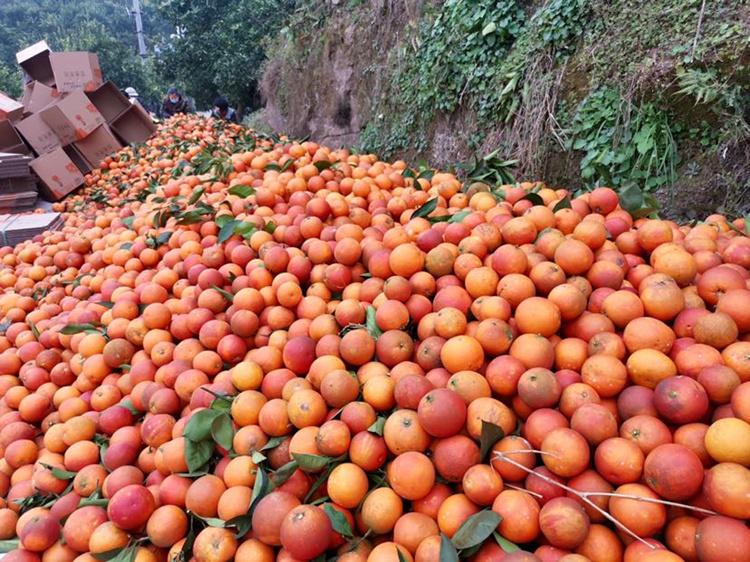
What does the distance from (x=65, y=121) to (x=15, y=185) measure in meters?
1.56

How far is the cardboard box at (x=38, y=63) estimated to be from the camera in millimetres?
8844

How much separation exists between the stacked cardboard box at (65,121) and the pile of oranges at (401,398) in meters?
5.65

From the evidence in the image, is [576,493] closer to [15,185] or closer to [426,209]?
[426,209]

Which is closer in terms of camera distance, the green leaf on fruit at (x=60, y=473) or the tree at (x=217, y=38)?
the green leaf on fruit at (x=60, y=473)

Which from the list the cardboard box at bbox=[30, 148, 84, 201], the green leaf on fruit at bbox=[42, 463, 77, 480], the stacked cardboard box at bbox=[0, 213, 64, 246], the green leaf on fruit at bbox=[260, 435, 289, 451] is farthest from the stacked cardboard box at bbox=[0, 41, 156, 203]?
the green leaf on fruit at bbox=[260, 435, 289, 451]

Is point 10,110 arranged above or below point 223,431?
above

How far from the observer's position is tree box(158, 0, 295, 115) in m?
14.4

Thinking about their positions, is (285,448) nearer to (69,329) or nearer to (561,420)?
(561,420)

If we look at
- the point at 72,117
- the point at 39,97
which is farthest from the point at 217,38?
the point at 72,117

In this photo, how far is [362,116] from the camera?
8445 millimetres

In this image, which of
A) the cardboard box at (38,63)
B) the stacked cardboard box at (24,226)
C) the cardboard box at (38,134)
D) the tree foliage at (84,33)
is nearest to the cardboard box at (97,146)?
the cardboard box at (38,134)

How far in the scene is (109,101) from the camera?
29.8 ft

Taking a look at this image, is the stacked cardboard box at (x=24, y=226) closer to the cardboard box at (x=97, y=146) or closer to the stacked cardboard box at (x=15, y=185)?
the stacked cardboard box at (x=15, y=185)

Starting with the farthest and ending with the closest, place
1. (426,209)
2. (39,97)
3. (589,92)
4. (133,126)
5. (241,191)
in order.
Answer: (133,126) < (39,97) < (589,92) < (241,191) < (426,209)
